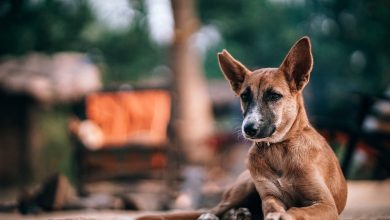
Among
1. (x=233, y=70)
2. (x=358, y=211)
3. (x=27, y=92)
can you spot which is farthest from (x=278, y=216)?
(x=27, y=92)

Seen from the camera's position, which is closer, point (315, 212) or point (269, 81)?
point (315, 212)

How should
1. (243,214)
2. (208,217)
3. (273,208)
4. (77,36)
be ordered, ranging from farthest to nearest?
(77,36)
(208,217)
(243,214)
(273,208)

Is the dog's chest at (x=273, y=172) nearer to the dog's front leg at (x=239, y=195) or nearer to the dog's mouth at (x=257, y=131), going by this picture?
the dog's mouth at (x=257, y=131)

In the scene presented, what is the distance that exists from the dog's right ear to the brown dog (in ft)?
0.44

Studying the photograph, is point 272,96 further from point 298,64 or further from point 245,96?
point 298,64

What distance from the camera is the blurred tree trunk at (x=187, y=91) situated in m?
13.9

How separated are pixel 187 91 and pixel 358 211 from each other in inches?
329

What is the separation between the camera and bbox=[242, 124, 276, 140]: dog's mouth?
157 inches

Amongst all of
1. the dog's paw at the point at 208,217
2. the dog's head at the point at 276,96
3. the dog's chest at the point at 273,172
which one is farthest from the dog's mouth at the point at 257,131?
the dog's paw at the point at 208,217

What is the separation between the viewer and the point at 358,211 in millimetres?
6348

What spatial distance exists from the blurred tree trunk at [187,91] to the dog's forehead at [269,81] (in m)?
9.58

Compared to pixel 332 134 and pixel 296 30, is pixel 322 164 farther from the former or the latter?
pixel 296 30

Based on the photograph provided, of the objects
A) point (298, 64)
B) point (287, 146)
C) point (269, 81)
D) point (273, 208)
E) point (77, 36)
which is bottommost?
point (273, 208)

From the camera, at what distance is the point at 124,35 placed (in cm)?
2591
